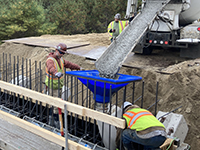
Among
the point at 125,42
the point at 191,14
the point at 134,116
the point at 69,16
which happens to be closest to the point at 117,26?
the point at 125,42

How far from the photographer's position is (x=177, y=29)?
22.5 ft

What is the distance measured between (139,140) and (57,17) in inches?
622

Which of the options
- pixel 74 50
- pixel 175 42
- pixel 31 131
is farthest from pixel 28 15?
pixel 31 131

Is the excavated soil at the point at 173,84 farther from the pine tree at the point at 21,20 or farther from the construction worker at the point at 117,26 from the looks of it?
the pine tree at the point at 21,20

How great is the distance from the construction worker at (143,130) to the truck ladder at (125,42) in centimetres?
160

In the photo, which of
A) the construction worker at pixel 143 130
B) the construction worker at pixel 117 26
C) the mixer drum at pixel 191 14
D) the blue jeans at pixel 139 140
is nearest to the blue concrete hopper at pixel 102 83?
the construction worker at pixel 143 130

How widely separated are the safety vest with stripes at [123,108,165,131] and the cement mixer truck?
384 centimetres

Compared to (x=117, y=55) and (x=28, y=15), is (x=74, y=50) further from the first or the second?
(x=28, y=15)

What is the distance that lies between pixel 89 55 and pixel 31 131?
4369 millimetres

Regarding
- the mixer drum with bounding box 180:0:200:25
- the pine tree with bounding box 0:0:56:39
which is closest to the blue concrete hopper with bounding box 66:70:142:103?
the mixer drum with bounding box 180:0:200:25

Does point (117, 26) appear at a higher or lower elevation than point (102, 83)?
higher

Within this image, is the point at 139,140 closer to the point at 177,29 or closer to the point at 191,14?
the point at 177,29

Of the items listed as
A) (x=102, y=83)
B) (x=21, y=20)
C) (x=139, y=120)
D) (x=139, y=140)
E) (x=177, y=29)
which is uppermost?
(x=21, y=20)

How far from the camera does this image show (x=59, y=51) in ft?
15.2
